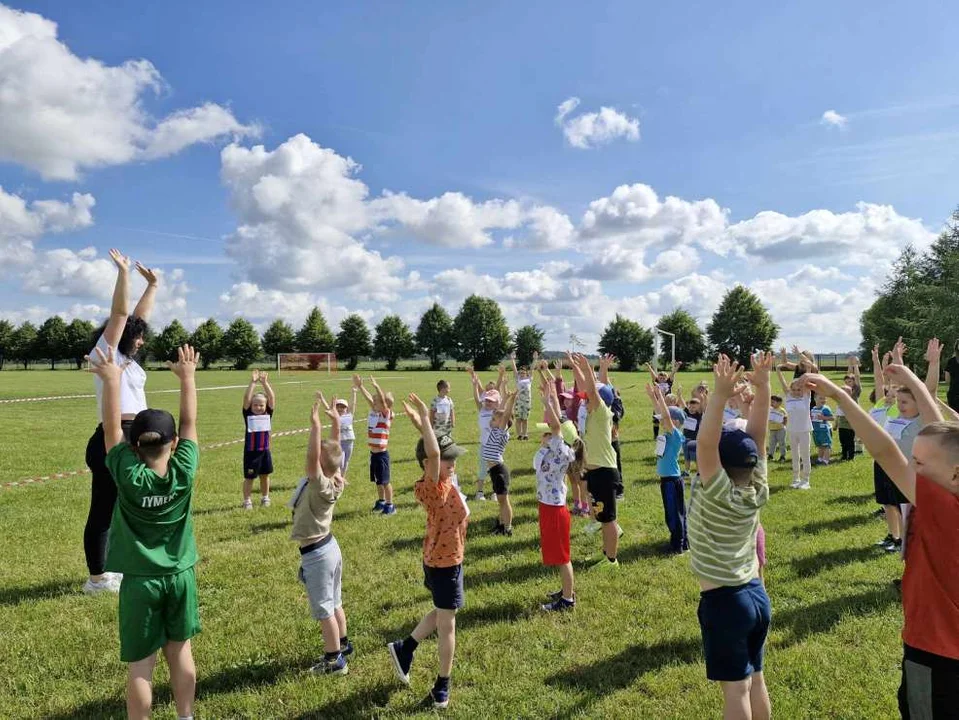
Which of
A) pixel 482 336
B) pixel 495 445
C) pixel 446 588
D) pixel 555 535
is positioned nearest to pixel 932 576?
pixel 446 588

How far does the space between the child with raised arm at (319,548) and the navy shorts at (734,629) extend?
2.94m

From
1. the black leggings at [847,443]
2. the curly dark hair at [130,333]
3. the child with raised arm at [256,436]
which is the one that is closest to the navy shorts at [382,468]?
the child with raised arm at [256,436]

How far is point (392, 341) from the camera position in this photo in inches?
3937

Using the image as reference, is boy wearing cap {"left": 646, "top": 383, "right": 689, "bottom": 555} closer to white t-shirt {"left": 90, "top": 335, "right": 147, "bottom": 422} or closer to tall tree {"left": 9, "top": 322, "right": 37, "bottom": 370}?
white t-shirt {"left": 90, "top": 335, "right": 147, "bottom": 422}

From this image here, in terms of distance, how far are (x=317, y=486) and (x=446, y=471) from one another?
111cm

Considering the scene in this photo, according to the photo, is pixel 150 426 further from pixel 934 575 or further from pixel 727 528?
pixel 934 575

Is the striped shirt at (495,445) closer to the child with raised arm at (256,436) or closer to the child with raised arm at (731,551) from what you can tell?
the child with raised arm at (256,436)

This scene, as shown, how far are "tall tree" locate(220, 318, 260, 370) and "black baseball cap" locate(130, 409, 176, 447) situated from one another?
104480mm

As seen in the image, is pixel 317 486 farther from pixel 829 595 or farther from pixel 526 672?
pixel 829 595

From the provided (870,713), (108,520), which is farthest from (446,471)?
(108,520)

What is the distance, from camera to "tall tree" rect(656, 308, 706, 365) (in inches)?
3701

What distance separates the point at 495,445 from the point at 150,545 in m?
6.16

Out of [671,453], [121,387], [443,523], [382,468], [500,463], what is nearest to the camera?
[443,523]

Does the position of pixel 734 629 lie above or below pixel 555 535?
above
